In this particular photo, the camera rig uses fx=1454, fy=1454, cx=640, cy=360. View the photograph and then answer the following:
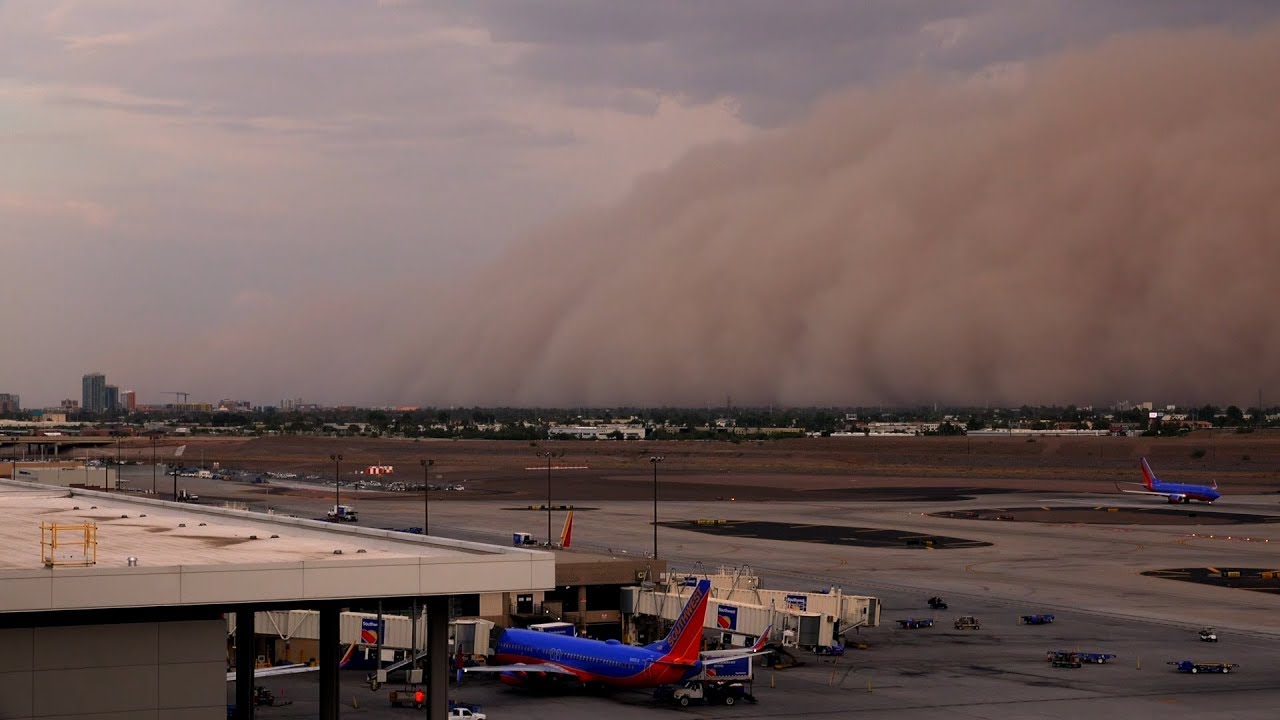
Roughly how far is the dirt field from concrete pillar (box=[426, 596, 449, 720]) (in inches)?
3814

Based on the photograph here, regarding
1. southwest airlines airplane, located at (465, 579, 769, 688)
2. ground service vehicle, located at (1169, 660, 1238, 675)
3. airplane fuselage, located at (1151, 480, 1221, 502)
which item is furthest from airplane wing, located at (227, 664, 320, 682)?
airplane fuselage, located at (1151, 480, 1221, 502)

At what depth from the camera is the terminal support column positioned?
2195 cm

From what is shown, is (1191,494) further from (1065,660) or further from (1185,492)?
(1065,660)

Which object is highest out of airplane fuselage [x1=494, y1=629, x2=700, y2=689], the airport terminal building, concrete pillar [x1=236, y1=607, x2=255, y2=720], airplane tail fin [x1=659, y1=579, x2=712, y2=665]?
the airport terminal building

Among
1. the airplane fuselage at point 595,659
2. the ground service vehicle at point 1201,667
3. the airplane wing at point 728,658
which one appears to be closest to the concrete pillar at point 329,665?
the airplane fuselage at point 595,659

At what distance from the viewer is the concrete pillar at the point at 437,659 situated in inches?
823

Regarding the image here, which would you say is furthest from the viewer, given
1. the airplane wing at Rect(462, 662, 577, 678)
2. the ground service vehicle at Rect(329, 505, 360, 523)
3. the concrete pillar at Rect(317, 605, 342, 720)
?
the ground service vehicle at Rect(329, 505, 360, 523)

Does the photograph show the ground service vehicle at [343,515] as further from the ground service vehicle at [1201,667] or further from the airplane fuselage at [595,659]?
the ground service vehicle at [1201,667]

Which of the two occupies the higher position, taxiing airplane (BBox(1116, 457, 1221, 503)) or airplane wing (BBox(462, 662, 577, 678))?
taxiing airplane (BBox(1116, 457, 1221, 503))

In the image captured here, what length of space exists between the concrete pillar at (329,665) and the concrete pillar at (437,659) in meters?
1.67

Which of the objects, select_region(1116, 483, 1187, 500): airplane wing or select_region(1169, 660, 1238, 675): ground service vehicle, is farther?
select_region(1116, 483, 1187, 500): airplane wing

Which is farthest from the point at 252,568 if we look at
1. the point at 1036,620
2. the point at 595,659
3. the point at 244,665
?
the point at 1036,620

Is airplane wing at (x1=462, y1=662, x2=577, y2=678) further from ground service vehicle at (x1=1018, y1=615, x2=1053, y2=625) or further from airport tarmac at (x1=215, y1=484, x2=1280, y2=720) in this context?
ground service vehicle at (x1=1018, y1=615, x2=1053, y2=625)

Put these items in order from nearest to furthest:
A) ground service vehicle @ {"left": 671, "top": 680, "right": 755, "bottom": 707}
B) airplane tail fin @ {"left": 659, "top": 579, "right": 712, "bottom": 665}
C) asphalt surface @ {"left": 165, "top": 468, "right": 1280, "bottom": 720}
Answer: asphalt surface @ {"left": 165, "top": 468, "right": 1280, "bottom": 720} → ground service vehicle @ {"left": 671, "top": 680, "right": 755, "bottom": 707} → airplane tail fin @ {"left": 659, "top": 579, "right": 712, "bottom": 665}
